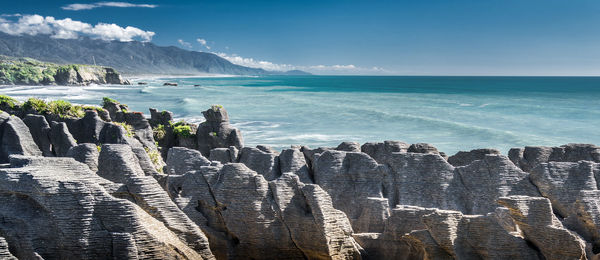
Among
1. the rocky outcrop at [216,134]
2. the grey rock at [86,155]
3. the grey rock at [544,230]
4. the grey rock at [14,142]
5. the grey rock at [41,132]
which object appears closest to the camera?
the grey rock at [544,230]

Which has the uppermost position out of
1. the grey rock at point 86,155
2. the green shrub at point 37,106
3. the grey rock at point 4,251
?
the green shrub at point 37,106

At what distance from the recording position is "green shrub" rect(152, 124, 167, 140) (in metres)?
27.9

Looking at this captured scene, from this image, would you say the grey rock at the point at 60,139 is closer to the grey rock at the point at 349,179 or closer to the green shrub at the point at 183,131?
the green shrub at the point at 183,131

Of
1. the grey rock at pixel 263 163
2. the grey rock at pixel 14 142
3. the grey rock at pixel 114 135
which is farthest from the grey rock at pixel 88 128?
the grey rock at pixel 263 163

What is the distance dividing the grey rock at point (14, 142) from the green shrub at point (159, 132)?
9756 mm

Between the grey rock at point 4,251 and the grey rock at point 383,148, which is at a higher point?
the grey rock at point 383,148

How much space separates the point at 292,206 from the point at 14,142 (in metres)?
11.9

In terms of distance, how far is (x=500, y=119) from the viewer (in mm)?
67500

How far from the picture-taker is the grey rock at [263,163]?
1616 centimetres

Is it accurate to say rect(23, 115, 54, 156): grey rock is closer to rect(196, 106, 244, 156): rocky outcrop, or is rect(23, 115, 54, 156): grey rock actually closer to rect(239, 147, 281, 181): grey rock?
rect(196, 106, 244, 156): rocky outcrop

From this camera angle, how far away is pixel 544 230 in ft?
34.9

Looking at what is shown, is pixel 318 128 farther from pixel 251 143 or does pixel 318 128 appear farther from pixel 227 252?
pixel 227 252

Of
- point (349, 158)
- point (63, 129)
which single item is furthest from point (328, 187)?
point (63, 129)

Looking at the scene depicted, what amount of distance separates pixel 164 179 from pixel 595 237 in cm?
1135
